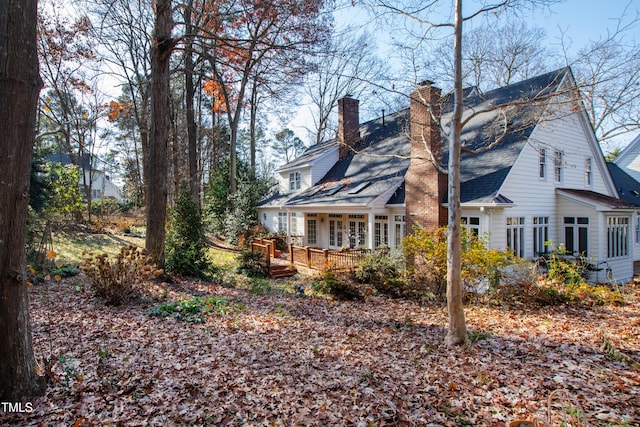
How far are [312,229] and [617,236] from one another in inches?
571

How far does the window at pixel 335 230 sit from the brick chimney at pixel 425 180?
5.46 metres

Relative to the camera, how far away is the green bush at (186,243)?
420 inches

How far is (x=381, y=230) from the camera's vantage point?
15.5m

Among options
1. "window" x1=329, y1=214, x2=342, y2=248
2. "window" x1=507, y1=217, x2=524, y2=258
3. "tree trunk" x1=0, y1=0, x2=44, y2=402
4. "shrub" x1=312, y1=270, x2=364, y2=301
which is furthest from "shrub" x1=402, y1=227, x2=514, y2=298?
"window" x1=329, y1=214, x2=342, y2=248

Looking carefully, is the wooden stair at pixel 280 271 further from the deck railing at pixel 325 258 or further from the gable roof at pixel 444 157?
the gable roof at pixel 444 157

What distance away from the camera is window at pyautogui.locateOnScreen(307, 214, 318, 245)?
2003 centimetres

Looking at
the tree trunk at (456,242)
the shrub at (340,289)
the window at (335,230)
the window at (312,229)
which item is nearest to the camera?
the tree trunk at (456,242)

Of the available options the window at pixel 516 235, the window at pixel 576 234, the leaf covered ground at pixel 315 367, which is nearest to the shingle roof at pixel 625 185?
the window at pixel 576 234

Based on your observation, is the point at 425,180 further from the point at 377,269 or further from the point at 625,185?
the point at 625,185

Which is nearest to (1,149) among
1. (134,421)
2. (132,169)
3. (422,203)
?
(134,421)

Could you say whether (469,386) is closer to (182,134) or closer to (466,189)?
(466,189)

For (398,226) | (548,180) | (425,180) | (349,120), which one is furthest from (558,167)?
(349,120)

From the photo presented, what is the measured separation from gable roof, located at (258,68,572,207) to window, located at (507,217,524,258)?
5.20ft

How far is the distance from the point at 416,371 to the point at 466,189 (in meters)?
9.18
